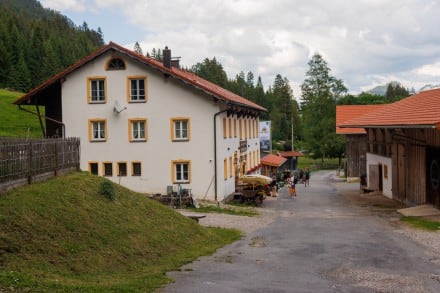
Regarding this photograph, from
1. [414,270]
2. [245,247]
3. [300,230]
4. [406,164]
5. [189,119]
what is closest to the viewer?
[414,270]

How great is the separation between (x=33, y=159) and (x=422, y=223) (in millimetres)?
15992

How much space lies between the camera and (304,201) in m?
35.7

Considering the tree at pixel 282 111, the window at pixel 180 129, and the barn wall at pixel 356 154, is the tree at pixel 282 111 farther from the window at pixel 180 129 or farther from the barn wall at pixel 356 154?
the window at pixel 180 129

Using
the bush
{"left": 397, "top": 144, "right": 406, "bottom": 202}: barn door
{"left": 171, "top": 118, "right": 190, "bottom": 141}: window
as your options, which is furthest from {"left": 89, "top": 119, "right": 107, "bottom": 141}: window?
{"left": 397, "top": 144, "right": 406, "bottom": 202}: barn door

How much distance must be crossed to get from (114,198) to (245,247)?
448 centimetres

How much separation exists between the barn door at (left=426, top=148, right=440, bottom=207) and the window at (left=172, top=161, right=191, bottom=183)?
1309cm

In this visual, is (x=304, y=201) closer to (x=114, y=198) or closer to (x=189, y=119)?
(x=189, y=119)

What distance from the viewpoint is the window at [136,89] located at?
32156mm

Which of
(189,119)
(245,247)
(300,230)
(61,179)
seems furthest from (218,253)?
(189,119)

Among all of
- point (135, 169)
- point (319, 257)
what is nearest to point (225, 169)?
point (135, 169)

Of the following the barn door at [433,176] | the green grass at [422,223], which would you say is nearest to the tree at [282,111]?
the barn door at [433,176]

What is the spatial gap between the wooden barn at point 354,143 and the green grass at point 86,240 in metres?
36.5

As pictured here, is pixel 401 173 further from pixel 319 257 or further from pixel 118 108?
pixel 319 257

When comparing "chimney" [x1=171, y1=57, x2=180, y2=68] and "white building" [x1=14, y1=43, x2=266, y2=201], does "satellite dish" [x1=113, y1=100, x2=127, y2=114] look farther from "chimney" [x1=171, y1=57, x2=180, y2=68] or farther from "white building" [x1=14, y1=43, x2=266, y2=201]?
"chimney" [x1=171, y1=57, x2=180, y2=68]
